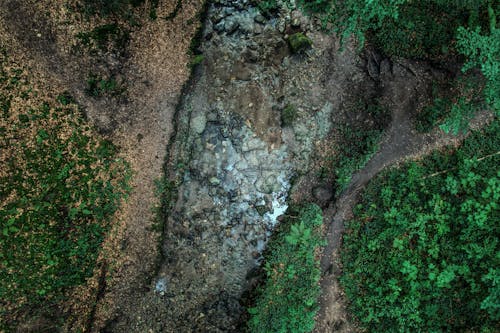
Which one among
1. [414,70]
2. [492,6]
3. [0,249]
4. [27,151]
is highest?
[27,151]

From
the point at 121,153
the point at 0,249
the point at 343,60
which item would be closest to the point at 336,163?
the point at 343,60

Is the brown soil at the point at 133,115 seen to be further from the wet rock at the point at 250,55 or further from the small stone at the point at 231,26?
the wet rock at the point at 250,55

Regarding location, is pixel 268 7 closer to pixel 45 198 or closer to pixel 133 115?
pixel 133 115

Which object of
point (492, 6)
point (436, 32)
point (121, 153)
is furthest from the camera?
point (121, 153)

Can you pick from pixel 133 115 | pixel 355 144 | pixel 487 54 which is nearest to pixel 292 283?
pixel 355 144

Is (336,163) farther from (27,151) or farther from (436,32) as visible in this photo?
(27,151)

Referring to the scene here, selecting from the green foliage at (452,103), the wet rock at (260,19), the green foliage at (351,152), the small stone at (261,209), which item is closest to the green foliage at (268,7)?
the wet rock at (260,19)
